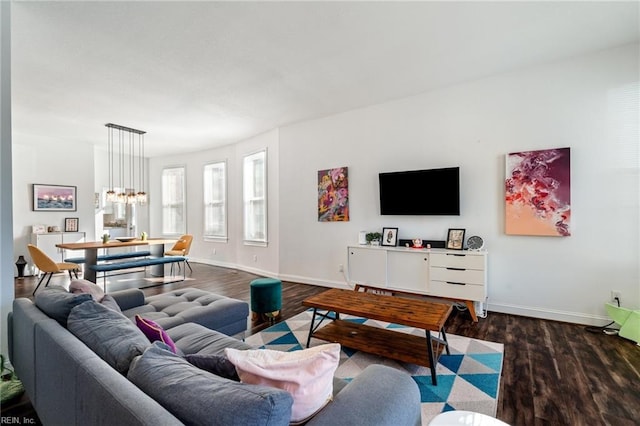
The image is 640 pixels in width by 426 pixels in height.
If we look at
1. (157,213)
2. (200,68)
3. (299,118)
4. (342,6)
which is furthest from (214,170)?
(342,6)

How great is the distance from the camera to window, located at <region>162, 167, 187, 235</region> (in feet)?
26.5

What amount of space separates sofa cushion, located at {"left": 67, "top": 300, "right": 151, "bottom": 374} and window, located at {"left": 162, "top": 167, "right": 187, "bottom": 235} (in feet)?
22.6

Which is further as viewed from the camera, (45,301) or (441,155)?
(441,155)

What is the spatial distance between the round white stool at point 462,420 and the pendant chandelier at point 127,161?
584 cm

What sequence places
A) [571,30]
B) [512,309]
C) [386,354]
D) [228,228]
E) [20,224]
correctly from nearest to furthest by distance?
[386,354] → [571,30] → [512,309] → [20,224] → [228,228]

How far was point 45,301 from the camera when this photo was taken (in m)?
1.80

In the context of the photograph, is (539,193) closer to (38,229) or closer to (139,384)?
(139,384)

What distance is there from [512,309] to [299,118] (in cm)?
413

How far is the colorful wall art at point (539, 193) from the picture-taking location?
3.29 metres

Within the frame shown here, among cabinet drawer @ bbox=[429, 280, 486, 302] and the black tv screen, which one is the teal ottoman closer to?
cabinet drawer @ bbox=[429, 280, 486, 302]

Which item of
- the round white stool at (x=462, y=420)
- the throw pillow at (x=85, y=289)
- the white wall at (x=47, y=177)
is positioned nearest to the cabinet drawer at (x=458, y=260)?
the round white stool at (x=462, y=420)

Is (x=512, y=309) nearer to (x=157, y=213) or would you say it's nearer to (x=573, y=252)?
(x=573, y=252)

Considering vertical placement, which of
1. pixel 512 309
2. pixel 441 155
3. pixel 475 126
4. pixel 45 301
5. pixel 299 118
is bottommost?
pixel 512 309

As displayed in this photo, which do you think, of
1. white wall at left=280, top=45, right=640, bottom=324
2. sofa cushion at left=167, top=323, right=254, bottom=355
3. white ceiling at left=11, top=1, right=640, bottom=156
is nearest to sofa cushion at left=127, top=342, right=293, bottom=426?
sofa cushion at left=167, top=323, right=254, bottom=355
